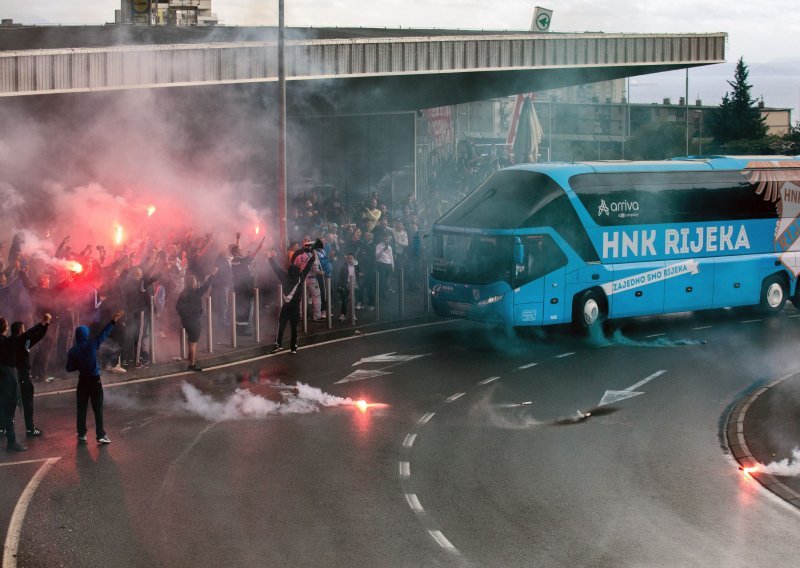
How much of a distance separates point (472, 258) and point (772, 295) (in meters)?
7.76

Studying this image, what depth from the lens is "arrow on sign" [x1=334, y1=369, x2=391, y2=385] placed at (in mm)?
17117

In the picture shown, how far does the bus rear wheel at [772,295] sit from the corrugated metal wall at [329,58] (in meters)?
9.93

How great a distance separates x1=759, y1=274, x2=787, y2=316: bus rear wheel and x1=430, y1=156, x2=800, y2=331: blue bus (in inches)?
1.2

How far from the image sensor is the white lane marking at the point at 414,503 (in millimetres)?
10481

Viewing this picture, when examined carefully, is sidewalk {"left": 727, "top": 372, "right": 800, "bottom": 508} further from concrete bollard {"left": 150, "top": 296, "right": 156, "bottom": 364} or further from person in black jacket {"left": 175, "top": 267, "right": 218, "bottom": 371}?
concrete bollard {"left": 150, "top": 296, "right": 156, "bottom": 364}

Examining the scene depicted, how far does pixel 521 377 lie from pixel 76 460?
24.5 feet

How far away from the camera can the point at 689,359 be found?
19.1m

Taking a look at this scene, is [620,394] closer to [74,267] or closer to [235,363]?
[235,363]

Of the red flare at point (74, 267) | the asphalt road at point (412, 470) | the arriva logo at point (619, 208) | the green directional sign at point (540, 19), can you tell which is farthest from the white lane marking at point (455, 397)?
the green directional sign at point (540, 19)

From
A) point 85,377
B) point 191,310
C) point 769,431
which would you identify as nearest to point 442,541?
point 85,377

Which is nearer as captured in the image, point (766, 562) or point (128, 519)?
point (766, 562)

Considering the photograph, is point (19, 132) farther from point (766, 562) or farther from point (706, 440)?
point (766, 562)

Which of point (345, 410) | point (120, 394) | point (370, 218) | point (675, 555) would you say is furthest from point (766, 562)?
point (370, 218)

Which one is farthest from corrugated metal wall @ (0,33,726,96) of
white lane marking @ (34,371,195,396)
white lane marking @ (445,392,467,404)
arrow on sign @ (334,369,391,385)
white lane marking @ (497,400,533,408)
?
white lane marking @ (497,400,533,408)
